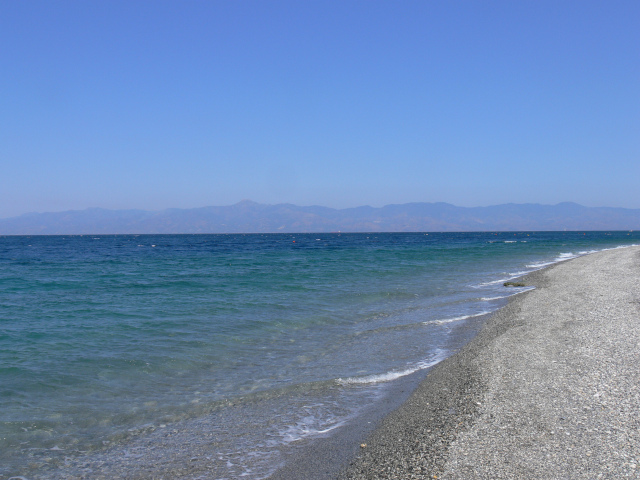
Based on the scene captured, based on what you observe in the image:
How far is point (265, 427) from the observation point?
24.6 ft

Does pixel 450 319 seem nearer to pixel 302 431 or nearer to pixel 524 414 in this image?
pixel 524 414

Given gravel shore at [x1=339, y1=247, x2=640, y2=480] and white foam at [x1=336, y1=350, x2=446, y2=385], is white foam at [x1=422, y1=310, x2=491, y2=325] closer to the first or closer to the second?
gravel shore at [x1=339, y1=247, x2=640, y2=480]

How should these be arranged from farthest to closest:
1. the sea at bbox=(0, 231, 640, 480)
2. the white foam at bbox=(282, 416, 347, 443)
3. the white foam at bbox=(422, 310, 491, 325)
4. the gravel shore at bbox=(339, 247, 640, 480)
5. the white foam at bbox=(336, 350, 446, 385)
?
the white foam at bbox=(422, 310, 491, 325)
the white foam at bbox=(336, 350, 446, 385)
the white foam at bbox=(282, 416, 347, 443)
the sea at bbox=(0, 231, 640, 480)
the gravel shore at bbox=(339, 247, 640, 480)

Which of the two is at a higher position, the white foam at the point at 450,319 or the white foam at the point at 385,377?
the white foam at the point at 450,319

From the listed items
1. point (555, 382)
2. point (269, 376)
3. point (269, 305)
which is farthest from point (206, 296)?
point (555, 382)

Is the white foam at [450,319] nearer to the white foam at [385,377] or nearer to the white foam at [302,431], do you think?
the white foam at [385,377]

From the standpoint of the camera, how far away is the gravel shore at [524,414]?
5316mm

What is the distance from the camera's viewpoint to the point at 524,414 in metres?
6.77

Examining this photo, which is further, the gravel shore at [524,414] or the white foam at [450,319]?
the white foam at [450,319]

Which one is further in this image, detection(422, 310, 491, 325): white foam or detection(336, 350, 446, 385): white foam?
detection(422, 310, 491, 325): white foam

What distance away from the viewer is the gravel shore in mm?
5316

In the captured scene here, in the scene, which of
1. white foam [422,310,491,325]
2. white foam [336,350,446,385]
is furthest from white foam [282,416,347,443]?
white foam [422,310,491,325]

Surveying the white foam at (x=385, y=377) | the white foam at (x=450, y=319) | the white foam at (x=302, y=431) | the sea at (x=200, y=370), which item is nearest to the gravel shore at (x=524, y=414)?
the white foam at (x=385, y=377)

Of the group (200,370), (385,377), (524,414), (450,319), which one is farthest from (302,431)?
(450,319)
